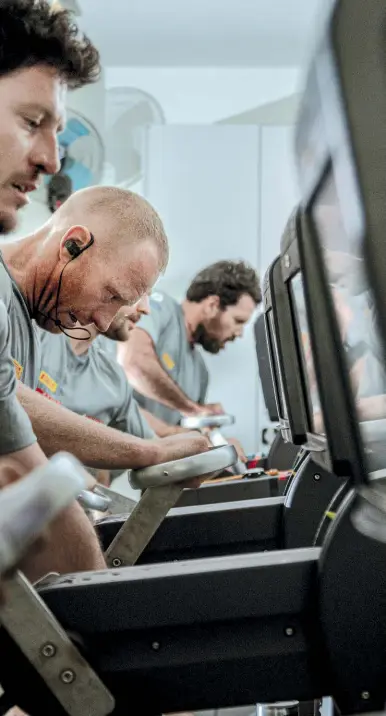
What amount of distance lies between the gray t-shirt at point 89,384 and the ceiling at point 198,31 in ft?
8.45

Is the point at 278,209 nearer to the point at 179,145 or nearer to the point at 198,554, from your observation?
the point at 179,145

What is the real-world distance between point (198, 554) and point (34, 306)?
68cm

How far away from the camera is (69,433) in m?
1.79

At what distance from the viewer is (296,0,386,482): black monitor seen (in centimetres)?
66

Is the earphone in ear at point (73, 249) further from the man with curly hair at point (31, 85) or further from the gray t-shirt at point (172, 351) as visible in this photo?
the gray t-shirt at point (172, 351)

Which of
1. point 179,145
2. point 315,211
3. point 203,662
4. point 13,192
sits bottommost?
point 203,662

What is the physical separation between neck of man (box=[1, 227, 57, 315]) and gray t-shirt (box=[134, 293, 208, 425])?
1991 mm

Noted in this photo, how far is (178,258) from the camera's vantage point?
5086 millimetres

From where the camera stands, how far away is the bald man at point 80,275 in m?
1.80

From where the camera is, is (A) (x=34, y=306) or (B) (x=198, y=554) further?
(A) (x=34, y=306)

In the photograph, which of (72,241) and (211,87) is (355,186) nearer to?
(72,241)

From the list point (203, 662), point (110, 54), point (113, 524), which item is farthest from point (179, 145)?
point (203, 662)

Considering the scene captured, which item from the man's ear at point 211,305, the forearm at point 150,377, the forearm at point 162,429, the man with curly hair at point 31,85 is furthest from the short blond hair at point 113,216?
the man's ear at point 211,305

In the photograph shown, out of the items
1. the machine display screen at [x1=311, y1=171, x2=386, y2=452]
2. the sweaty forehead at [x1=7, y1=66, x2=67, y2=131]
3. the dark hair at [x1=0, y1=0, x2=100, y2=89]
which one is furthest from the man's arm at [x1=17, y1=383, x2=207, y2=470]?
the machine display screen at [x1=311, y1=171, x2=386, y2=452]
